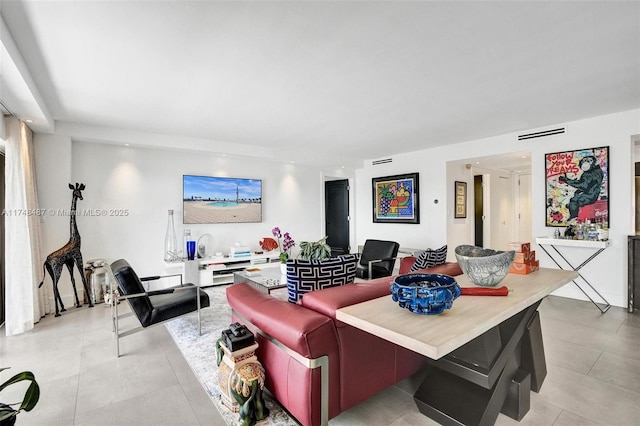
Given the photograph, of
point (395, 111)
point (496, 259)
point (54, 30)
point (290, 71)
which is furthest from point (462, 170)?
point (54, 30)

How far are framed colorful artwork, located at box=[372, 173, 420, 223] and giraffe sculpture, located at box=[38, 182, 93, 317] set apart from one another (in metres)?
5.46

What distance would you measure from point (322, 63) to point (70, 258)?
4.04 metres

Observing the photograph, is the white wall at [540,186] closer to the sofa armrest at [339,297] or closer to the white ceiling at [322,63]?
the white ceiling at [322,63]

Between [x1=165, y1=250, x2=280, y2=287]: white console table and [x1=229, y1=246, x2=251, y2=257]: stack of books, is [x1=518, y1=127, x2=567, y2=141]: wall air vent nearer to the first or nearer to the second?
[x1=165, y1=250, x2=280, y2=287]: white console table

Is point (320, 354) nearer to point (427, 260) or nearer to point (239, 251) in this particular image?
point (427, 260)

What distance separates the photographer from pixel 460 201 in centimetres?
629

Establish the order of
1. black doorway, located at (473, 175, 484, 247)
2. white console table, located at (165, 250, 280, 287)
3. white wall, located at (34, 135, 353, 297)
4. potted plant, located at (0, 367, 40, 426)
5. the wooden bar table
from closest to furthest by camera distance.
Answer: the wooden bar table, potted plant, located at (0, 367, 40, 426), white wall, located at (34, 135, 353, 297), white console table, located at (165, 250, 280, 287), black doorway, located at (473, 175, 484, 247)

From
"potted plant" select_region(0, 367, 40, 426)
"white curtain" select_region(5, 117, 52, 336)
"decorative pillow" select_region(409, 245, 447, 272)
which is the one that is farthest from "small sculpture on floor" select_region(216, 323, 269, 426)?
"white curtain" select_region(5, 117, 52, 336)

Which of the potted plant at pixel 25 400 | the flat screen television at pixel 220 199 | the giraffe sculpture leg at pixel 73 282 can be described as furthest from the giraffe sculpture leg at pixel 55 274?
the potted plant at pixel 25 400

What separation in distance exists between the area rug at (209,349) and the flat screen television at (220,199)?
1676 mm

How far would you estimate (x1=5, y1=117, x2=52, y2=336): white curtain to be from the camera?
3.33m

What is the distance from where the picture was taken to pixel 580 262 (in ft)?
14.2

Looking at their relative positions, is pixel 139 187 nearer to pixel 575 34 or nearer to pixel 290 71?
pixel 290 71

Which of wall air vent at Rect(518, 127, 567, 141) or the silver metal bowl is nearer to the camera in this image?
the silver metal bowl
